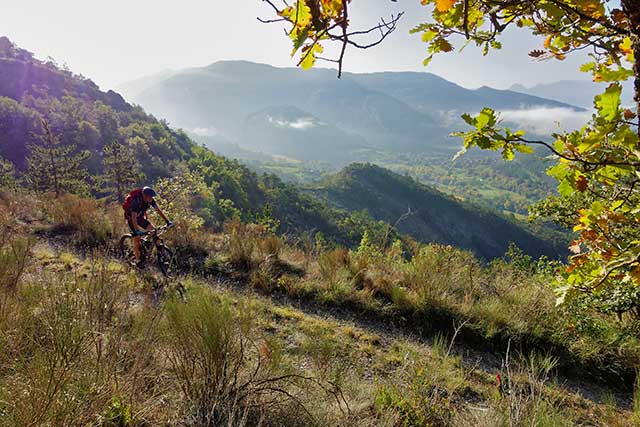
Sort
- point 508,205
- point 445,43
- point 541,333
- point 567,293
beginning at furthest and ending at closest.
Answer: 1. point 508,205
2. point 541,333
3. point 445,43
4. point 567,293

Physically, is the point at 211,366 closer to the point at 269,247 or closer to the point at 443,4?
the point at 443,4

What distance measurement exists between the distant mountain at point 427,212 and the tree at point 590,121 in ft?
296

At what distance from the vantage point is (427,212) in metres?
100

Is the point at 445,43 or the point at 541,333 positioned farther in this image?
the point at 541,333

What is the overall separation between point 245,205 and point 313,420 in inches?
2284

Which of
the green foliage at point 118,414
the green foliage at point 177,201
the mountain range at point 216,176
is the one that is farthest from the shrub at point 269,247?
the mountain range at point 216,176

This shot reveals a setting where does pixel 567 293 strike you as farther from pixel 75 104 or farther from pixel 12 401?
pixel 75 104

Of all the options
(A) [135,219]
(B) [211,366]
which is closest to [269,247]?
(A) [135,219]

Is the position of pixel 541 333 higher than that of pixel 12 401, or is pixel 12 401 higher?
pixel 12 401

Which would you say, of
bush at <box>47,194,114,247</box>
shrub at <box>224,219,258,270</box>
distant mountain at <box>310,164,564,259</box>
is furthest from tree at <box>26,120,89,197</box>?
distant mountain at <box>310,164,564,259</box>

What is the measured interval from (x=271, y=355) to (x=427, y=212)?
103092 mm

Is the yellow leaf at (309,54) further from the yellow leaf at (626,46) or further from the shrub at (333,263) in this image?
the shrub at (333,263)

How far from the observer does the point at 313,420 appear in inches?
88.1

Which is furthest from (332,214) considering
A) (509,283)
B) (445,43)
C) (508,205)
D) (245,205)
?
(508,205)
